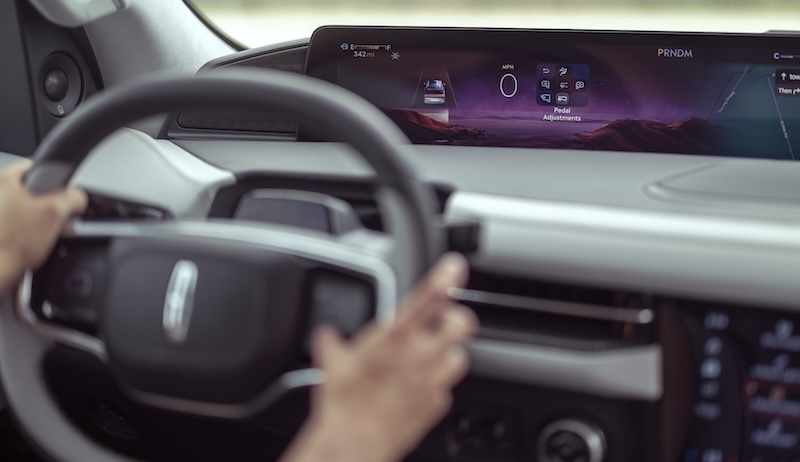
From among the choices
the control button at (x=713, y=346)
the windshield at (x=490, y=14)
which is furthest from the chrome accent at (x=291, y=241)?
the windshield at (x=490, y=14)

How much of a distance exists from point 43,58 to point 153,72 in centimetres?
24

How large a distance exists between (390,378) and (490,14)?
140cm

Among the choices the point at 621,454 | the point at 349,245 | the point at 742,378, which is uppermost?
the point at 349,245

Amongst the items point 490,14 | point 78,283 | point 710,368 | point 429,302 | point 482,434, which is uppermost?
point 490,14

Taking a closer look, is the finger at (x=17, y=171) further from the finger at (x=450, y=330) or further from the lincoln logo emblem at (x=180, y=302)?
the finger at (x=450, y=330)

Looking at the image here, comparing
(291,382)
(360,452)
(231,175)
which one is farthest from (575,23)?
(360,452)

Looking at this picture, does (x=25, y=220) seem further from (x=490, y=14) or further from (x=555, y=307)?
(x=490, y=14)

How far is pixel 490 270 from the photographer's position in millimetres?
1293

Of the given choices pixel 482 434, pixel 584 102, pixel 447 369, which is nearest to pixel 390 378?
pixel 447 369

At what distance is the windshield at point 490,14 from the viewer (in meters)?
1.94

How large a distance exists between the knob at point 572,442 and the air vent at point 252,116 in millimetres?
929

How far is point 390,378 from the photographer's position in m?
0.90

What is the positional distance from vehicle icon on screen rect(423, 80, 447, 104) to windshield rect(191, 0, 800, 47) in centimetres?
13

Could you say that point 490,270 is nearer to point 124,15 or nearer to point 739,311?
point 739,311
